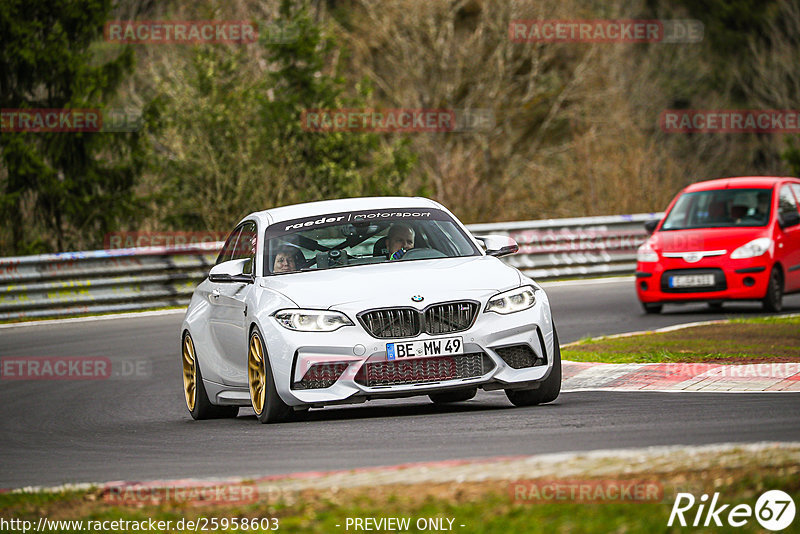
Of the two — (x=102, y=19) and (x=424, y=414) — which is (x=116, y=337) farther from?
(x=102, y=19)

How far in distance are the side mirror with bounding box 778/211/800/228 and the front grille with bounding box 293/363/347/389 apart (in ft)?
35.4

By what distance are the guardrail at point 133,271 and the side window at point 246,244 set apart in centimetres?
1033

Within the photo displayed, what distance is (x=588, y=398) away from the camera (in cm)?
1102

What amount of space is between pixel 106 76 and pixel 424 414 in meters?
19.5

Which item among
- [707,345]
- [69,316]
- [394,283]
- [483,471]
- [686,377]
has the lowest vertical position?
[69,316]

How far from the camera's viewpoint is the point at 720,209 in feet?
65.1

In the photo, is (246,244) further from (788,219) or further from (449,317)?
(788,219)

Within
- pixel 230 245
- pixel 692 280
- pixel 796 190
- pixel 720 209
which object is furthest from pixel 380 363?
pixel 796 190

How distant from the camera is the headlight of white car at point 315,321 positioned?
9.88 meters

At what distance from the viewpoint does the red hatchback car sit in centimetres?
1872

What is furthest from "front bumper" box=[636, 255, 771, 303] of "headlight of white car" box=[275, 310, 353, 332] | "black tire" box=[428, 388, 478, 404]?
"headlight of white car" box=[275, 310, 353, 332]

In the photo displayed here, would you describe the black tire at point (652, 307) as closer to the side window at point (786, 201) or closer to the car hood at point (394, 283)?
the side window at point (786, 201)

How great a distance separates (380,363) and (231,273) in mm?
1839

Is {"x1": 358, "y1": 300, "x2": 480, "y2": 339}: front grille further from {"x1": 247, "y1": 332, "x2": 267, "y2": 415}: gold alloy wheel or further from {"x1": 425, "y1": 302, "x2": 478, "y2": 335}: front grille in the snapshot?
{"x1": 247, "y1": 332, "x2": 267, "y2": 415}: gold alloy wheel
